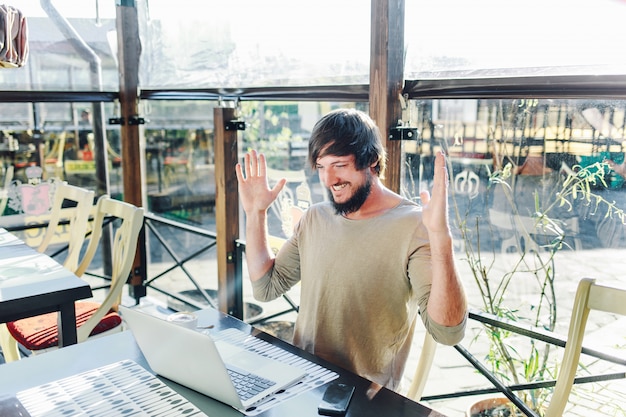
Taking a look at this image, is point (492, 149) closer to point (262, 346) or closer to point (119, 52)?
point (262, 346)

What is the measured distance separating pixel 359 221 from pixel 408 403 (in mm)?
609

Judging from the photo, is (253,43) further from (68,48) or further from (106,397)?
(106,397)

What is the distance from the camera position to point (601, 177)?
1.88m

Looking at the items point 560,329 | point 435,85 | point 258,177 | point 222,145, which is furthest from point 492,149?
point 222,145

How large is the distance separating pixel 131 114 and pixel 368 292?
2998 millimetres

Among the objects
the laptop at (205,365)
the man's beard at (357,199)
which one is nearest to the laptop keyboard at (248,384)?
the laptop at (205,365)

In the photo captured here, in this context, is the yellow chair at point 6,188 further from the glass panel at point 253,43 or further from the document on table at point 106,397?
the document on table at point 106,397

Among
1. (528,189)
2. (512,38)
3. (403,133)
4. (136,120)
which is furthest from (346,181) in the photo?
(136,120)

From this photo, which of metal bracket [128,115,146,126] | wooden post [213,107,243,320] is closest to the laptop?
wooden post [213,107,243,320]

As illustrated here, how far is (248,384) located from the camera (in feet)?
4.67

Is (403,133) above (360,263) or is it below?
above

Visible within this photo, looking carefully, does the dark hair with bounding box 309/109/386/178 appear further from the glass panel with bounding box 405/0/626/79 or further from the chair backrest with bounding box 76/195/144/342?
the chair backrest with bounding box 76/195/144/342

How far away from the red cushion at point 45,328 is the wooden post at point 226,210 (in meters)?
0.72

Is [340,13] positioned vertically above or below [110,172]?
above
